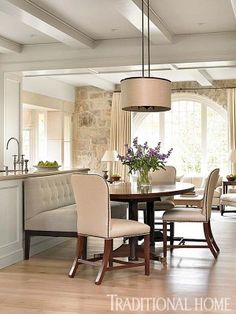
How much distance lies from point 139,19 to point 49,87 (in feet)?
16.5

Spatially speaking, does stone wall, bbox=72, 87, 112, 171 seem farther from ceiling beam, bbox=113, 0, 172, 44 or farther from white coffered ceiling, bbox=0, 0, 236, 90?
ceiling beam, bbox=113, 0, 172, 44

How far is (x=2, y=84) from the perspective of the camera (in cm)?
772

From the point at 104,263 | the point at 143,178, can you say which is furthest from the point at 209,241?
the point at 104,263

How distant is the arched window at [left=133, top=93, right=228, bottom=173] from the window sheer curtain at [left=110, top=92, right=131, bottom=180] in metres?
0.36

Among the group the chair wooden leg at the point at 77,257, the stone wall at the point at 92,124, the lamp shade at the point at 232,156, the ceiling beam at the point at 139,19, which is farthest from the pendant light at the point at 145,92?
the stone wall at the point at 92,124

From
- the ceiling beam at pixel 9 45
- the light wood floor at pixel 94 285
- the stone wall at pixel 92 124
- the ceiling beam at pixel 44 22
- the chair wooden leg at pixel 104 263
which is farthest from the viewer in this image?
the stone wall at pixel 92 124

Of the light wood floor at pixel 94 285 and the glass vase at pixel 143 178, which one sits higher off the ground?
the glass vase at pixel 143 178

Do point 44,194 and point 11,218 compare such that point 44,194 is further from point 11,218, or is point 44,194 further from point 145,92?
point 145,92

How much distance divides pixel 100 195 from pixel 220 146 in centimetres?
737

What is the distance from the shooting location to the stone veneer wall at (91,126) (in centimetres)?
1188

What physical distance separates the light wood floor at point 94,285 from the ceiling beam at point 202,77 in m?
4.45

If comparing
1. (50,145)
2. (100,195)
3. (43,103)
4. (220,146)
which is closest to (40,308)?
(100,195)

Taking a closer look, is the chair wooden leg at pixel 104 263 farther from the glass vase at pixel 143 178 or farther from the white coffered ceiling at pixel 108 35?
the white coffered ceiling at pixel 108 35

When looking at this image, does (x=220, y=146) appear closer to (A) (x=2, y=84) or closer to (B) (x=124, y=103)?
(A) (x=2, y=84)
